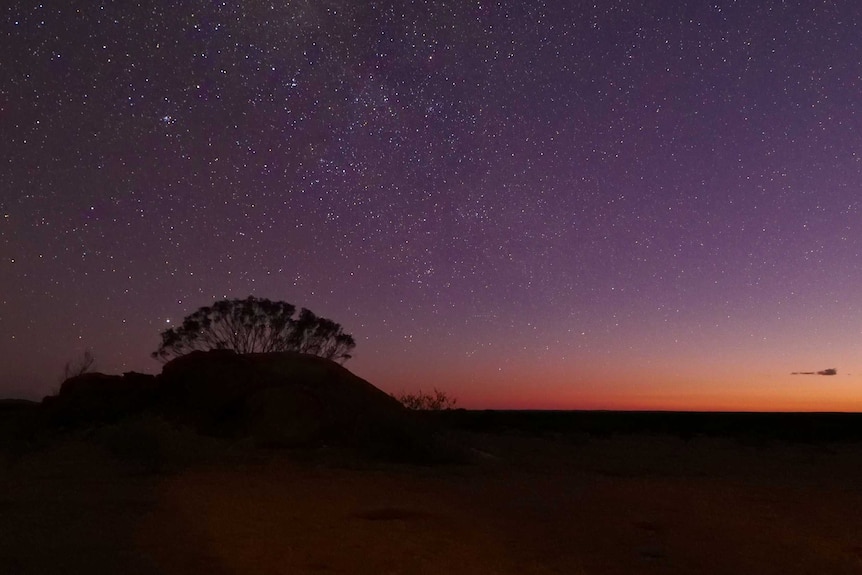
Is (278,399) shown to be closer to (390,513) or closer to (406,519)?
(390,513)

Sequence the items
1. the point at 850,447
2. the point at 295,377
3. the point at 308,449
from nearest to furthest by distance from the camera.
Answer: the point at 308,449 < the point at 295,377 < the point at 850,447

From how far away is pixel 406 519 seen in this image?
1209 centimetres

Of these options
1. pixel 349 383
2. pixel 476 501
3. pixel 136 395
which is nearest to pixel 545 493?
pixel 476 501

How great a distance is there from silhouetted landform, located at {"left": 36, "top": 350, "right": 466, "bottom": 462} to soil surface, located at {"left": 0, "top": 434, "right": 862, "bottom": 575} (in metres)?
2.09

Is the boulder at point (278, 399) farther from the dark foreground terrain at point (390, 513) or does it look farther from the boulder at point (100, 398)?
the dark foreground terrain at point (390, 513)

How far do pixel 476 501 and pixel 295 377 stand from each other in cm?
1316

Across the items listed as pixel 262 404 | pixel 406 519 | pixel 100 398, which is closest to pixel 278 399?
pixel 262 404

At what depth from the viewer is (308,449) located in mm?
22906

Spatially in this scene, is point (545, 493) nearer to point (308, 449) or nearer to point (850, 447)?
point (308, 449)

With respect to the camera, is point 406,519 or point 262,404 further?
point 262,404

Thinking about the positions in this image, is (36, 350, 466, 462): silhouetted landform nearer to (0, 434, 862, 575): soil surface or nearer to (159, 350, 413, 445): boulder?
(159, 350, 413, 445): boulder

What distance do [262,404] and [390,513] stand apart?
13033 millimetres

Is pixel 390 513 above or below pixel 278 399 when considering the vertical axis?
below

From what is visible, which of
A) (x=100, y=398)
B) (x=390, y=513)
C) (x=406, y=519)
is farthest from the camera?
(x=100, y=398)
